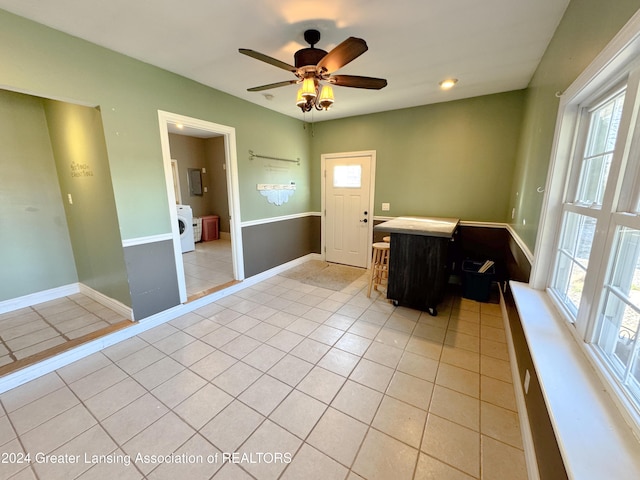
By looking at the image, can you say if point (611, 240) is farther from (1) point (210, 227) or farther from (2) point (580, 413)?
(1) point (210, 227)

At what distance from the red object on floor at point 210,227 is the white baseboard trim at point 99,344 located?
3.31 metres

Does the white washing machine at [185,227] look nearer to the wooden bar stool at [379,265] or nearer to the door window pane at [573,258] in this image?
the wooden bar stool at [379,265]

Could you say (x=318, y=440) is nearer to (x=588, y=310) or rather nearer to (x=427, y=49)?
(x=588, y=310)

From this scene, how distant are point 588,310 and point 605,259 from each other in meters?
0.26

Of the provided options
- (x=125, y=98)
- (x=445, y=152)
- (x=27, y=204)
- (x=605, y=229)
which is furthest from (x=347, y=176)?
(x=27, y=204)

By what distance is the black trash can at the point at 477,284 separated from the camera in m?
3.20

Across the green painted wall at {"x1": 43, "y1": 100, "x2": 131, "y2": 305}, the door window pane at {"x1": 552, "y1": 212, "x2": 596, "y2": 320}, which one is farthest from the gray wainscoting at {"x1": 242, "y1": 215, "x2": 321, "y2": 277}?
the door window pane at {"x1": 552, "y1": 212, "x2": 596, "y2": 320}

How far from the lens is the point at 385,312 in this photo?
9.76 ft

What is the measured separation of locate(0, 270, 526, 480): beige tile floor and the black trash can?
1.87 feet

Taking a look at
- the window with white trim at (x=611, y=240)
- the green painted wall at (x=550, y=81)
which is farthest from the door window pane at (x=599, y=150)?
the green painted wall at (x=550, y=81)

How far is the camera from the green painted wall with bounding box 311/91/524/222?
11.1ft

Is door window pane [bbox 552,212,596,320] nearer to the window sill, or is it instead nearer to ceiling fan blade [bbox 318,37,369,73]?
the window sill

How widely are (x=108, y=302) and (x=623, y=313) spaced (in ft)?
13.6

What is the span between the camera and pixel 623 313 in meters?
1.01
